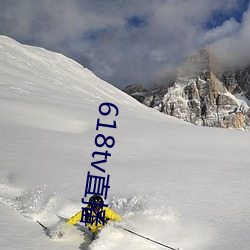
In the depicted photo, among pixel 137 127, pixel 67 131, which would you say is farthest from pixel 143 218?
pixel 137 127

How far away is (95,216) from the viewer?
5.43 meters

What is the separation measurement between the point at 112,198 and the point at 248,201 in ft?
9.59

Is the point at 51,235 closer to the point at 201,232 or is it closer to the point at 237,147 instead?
the point at 201,232

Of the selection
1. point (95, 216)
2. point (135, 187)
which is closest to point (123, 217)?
point (95, 216)

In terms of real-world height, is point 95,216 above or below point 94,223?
above

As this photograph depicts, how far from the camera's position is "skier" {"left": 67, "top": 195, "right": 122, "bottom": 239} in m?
5.39

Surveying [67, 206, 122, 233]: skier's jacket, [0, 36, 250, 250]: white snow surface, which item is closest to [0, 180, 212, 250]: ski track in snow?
[0, 36, 250, 250]: white snow surface

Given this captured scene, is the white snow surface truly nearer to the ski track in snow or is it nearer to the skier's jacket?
the ski track in snow

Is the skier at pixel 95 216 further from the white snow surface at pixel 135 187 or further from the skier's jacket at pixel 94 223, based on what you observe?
the white snow surface at pixel 135 187

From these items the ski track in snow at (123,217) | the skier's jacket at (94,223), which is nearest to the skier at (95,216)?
the skier's jacket at (94,223)

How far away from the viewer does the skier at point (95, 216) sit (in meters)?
5.39

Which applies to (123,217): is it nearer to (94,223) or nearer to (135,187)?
(94,223)

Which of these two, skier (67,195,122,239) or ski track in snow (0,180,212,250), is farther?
skier (67,195,122,239)

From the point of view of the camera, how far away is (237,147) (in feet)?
39.3
